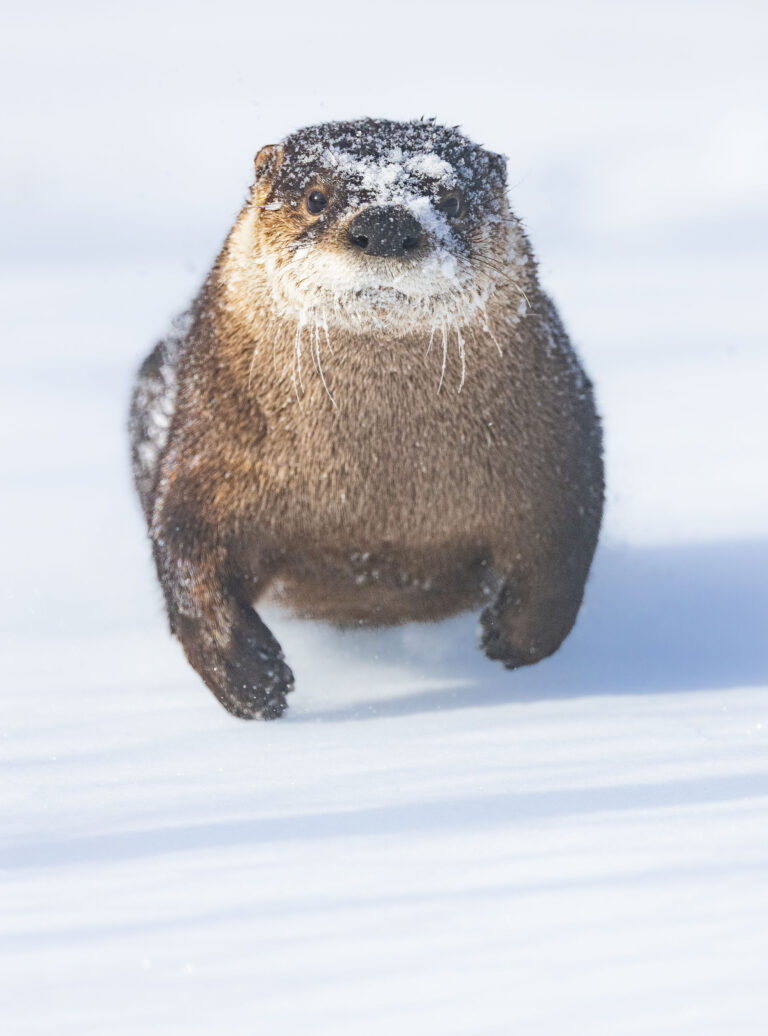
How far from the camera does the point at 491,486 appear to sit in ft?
10.5

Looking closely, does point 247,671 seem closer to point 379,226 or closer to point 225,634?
point 225,634

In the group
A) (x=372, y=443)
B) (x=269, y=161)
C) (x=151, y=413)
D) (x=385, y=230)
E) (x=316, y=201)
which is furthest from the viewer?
(x=151, y=413)

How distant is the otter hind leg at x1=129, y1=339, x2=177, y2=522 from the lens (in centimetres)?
374

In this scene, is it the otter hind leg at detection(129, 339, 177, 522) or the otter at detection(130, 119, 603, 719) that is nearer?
the otter at detection(130, 119, 603, 719)

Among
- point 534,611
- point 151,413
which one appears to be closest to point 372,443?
point 534,611

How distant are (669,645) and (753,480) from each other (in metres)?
1.66

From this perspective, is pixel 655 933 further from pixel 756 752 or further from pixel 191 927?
pixel 756 752

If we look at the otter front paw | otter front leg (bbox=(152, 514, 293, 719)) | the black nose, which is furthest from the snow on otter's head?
the otter front paw

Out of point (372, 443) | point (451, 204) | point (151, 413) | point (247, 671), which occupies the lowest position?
point (247, 671)

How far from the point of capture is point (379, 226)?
2.80 m

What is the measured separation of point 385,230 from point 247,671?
89 cm

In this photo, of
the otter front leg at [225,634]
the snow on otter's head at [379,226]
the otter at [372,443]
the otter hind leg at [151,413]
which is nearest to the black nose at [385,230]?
the snow on otter's head at [379,226]

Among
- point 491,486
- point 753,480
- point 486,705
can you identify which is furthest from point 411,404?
point 753,480

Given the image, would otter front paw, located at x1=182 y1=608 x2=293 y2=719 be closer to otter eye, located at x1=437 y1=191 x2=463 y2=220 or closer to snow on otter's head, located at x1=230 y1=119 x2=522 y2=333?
snow on otter's head, located at x1=230 y1=119 x2=522 y2=333
